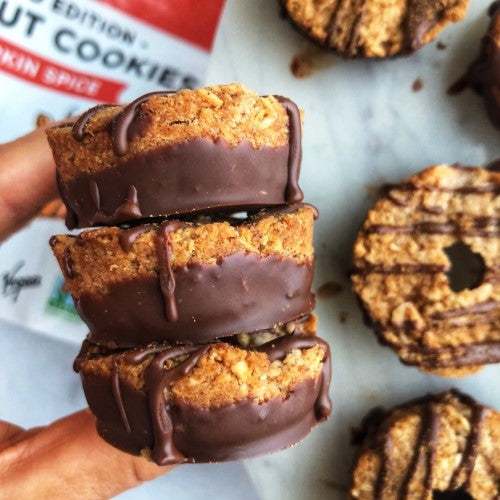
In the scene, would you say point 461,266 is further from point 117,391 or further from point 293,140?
point 117,391

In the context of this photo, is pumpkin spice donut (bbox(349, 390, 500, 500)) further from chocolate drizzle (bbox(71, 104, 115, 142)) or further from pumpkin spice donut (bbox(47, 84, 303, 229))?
chocolate drizzle (bbox(71, 104, 115, 142))

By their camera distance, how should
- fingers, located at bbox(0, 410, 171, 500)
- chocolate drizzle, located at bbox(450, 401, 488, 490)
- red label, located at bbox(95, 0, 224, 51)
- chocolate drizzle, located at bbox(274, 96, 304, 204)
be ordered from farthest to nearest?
1. red label, located at bbox(95, 0, 224, 51)
2. chocolate drizzle, located at bbox(450, 401, 488, 490)
3. fingers, located at bbox(0, 410, 171, 500)
4. chocolate drizzle, located at bbox(274, 96, 304, 204)

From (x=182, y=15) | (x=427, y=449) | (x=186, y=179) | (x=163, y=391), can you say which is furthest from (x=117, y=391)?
(x=182, y=15)

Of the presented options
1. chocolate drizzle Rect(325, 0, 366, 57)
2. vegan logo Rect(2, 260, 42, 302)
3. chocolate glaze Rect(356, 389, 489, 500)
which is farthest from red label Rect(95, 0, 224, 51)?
chocolate glaze Rect(356, 389, 489, 500)

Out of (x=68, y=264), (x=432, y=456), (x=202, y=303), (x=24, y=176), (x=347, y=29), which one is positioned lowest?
(x=432, y=456)

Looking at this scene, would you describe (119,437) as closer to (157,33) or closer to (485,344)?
(485,344)

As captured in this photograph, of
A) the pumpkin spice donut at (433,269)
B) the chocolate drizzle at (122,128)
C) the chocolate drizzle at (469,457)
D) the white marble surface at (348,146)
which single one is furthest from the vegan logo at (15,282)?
the chocolate drizzle at (469,457)

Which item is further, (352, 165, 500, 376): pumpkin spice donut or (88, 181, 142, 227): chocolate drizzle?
(352, 165, 500, 376): pumpkin spice donut
